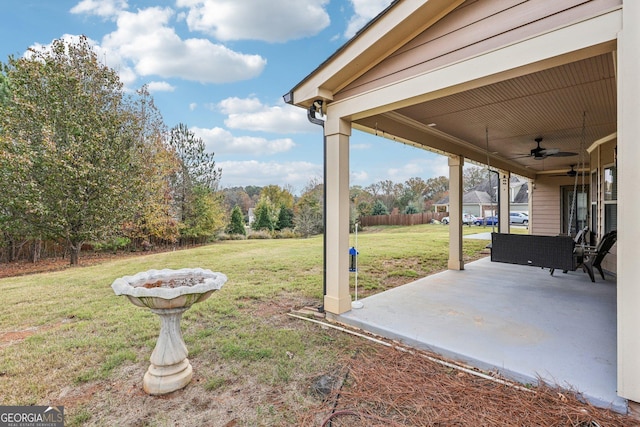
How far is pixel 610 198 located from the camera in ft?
19.4

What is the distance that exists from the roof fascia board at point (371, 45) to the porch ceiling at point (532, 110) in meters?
0.78

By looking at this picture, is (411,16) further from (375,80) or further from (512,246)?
(512,246)

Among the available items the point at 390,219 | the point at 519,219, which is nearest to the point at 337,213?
the point at 390,219

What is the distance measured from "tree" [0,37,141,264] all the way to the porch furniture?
399 inches

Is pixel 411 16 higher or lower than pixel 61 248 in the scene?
higher

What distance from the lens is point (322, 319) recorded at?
3803 millimetres

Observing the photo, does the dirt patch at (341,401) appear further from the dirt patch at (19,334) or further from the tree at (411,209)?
the tree at (411,209)

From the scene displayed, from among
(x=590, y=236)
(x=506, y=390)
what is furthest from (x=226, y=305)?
(x=590, y=236)

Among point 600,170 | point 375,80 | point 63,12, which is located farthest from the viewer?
point 63,12

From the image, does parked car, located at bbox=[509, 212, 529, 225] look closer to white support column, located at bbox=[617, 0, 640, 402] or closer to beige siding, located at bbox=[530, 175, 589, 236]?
beige siding, located at bbox=[530, 175, 589, 236]

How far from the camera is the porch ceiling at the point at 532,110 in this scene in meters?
3.25

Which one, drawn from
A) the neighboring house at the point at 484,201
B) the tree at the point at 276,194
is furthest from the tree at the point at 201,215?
the neighboring house at the point at 484,201

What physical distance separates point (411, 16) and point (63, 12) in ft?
34.3

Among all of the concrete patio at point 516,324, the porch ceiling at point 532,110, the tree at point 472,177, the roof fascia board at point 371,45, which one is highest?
the tree at point 472,177
